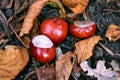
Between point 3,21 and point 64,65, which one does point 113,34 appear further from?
point 3,21

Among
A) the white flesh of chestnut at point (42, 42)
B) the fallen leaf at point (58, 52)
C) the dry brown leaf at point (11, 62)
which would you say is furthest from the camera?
the fallen leaf at point (58, 52)

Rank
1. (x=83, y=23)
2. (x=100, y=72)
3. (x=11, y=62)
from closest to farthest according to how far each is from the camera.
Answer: (x=11, y=62), (x=100, y=72), (x=83, y=23)

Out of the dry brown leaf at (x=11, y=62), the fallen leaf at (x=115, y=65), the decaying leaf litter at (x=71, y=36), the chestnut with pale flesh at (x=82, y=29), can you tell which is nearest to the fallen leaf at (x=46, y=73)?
the decaying leaf litter at (x=71, y=36)

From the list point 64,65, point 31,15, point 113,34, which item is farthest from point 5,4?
point 113,34

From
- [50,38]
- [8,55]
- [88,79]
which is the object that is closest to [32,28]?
[50,38]

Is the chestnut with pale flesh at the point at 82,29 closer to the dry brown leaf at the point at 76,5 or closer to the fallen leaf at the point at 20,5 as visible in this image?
the dry brown leaf at the point at 76,5

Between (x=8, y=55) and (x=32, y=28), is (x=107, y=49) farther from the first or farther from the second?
(x=8, y=55)

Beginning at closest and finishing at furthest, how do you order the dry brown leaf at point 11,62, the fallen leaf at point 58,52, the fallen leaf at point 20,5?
the dry brown leaf at point 11,62
the fallen leaf at point 58,52
the fallen leaf at point 20,5
